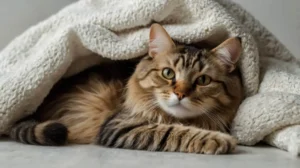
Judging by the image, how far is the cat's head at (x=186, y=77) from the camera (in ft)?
4.70

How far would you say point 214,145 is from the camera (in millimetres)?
1316

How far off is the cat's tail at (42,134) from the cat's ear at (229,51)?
0.52 metres

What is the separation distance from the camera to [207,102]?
1.47 meters

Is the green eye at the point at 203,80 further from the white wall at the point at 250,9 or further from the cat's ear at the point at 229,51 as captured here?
the white wall at the point at 250,9

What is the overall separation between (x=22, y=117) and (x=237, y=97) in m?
0.68

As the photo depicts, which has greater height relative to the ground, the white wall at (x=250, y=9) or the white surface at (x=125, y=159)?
the white wall at (x=250, y=9)

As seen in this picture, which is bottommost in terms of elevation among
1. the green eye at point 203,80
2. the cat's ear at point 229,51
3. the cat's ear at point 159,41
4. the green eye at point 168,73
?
the green eye at point 203,80

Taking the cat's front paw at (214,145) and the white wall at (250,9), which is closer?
the cat's front paw at (214,145)

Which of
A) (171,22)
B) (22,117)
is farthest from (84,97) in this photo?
(171,22)

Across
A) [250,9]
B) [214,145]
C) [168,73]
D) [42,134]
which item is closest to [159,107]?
[168,73]

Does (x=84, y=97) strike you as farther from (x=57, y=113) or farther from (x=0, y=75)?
(x=0, y=75)

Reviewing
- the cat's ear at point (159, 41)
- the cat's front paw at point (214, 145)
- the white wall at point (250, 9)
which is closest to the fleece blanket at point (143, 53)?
the cat's ear at point (159, 41)

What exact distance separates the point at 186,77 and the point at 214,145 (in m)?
0.23

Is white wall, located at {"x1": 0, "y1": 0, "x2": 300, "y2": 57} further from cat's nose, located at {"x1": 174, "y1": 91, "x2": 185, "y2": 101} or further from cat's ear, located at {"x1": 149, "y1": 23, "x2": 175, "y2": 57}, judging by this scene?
cat's nose, located at {"x1": 174, "y1": 91, "x2": 185, "y2": 101}
